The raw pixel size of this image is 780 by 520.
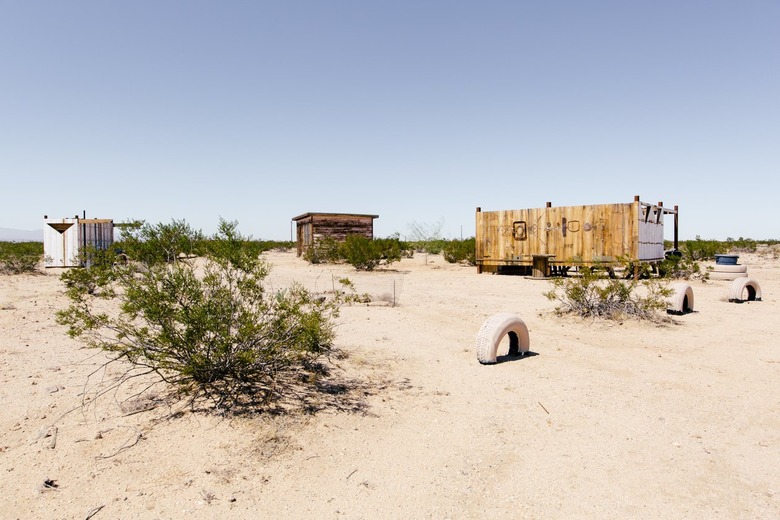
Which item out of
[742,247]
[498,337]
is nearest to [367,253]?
[498,337]

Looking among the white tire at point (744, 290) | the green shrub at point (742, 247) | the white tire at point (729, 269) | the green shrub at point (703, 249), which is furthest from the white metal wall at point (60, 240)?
the green shrub at point (742, 247)

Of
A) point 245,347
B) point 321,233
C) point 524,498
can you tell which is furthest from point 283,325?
point 321,233

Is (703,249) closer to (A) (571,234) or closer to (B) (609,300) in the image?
(A) (571,234)

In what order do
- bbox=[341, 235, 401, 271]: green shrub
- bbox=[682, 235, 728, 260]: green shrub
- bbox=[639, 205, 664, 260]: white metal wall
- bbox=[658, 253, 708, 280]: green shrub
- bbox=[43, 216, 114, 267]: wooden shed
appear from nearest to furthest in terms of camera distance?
bbox=[658, 253, 708, 280]: green shrub, bbox=[639, 205, 664, 260]: white metal wall, bbox=[43, 216, 114, 267]: wooden shed, bbox=[341, 235, 401, 271]: green shrub, bbox=[682, 235, 728, 260]: green shrub

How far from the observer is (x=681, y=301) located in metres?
9.08

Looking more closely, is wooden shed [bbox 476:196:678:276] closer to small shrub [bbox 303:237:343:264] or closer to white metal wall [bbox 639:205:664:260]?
white metal wall [bbox 639:205:664:260]

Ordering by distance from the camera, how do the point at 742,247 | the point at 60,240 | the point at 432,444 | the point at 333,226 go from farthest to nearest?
the point at 742,247 → the point at 333,226 → the point at 60,240 → the point at 432,444

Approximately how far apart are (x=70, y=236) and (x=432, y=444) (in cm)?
2018

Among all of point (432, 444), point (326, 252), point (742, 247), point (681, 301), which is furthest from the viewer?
point (742, 247)

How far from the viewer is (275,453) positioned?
3504 mm

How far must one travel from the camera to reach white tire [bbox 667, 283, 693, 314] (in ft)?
29.7

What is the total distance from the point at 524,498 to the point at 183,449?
2.55 metres

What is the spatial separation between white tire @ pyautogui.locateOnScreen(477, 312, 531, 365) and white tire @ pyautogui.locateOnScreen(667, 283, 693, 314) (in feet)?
14.6

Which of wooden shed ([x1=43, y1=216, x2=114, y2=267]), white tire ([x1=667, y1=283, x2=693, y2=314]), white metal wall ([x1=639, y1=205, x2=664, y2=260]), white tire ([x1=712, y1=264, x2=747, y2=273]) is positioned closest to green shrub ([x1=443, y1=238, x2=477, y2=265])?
white metal wall ([x1=639, y1=205, x2=664, y2=260])
